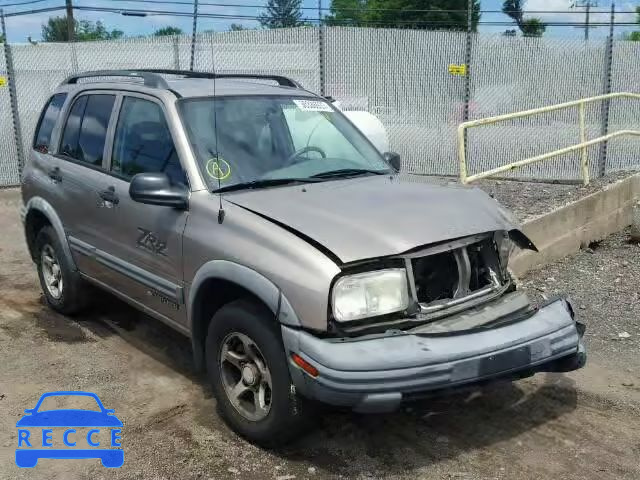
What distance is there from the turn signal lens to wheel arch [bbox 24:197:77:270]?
2.88 meters

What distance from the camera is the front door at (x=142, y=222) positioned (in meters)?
4.18

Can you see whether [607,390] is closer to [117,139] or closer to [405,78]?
[117,139]

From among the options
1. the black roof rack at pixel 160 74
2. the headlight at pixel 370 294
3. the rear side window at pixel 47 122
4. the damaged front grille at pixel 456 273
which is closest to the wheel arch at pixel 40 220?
the rear side window at pixel 47 122

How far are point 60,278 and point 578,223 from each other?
523 cm

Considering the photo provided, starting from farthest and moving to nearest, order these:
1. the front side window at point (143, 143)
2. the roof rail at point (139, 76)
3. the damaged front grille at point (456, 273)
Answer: the roof rail at point (139, 76)
the front side window at point (143, 143)
the damaged front grille at point (456, 273)

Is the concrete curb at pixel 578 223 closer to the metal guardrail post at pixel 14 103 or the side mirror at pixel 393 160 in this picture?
the side mirror at pixel 393 160

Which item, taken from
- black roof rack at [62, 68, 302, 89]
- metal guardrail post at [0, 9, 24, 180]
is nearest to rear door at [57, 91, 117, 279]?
black roof rack at [62, 68, 302, 89]

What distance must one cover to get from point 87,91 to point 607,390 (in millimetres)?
4314

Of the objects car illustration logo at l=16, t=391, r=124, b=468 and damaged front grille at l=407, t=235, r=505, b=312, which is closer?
damaged front grille at l=407, t=235, r=505, b=312

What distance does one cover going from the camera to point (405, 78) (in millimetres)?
12547

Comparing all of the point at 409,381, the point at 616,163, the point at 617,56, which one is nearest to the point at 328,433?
the point at 409,381

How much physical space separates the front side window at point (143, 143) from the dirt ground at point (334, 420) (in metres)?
1.39

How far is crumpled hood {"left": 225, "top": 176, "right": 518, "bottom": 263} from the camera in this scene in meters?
3.41

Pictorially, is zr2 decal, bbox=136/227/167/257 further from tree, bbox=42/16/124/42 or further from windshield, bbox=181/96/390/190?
tree, bbox=42/16/124/42
